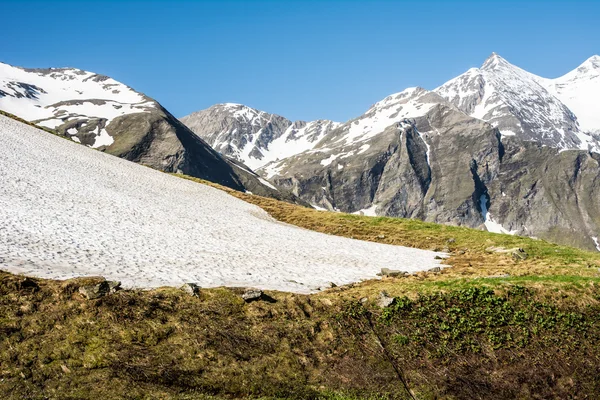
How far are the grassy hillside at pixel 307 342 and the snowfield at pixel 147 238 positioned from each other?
10.3 feet

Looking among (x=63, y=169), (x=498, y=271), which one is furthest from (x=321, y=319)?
(x=63, y=169)

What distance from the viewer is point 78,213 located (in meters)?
31.9

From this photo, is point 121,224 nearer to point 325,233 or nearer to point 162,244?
point 162,244

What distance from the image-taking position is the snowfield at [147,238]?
2169cm

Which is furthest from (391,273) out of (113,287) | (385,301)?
(113,287)

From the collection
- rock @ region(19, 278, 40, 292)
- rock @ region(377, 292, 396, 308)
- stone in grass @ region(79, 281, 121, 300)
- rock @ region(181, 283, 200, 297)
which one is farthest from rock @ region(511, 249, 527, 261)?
rock @ region(19, 278, 40, 292)

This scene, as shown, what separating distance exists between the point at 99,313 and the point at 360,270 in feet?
56.4

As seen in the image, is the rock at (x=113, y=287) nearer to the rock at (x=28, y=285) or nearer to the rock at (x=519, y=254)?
the rock at (x=28, y=285)

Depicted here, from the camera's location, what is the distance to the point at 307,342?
1644cm

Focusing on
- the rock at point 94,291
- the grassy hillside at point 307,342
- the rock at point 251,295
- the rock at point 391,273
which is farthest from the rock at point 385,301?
the rock at point 94,291

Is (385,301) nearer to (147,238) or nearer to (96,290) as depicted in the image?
(96,290)

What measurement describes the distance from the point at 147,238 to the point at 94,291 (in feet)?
42.2

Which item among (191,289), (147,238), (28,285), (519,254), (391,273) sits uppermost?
(519,254)

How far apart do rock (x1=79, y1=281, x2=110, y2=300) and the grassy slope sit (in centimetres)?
38
